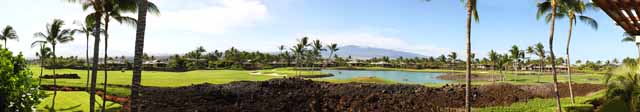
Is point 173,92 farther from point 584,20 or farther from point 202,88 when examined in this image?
point 584,20

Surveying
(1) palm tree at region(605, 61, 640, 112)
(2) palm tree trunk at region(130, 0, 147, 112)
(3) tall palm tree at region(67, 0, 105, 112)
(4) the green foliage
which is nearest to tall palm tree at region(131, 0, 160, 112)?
(2) palm tree trunk at region(130, 0, 147, 112)

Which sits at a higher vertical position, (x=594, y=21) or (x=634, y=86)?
(x=594, y=21)

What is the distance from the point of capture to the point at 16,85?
21.7 ft

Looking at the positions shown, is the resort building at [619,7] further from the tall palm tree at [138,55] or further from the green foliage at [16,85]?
the tall palm tree at [138,55]

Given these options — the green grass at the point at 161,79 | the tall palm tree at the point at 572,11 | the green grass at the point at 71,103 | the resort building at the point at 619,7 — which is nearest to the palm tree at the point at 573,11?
the tall palm tree at the point at 572,11

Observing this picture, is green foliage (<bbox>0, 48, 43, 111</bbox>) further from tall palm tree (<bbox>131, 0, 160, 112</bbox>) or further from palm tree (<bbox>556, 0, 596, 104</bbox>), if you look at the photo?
palm tree (<bbox>556, 0, 596, 104</bbox>)

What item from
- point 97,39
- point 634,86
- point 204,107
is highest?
point 97,39

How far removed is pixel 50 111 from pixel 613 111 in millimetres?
25328

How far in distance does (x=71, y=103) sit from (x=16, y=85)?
2032 cm

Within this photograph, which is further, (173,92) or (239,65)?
(239,65)

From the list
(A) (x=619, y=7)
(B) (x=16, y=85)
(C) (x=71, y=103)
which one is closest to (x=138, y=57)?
(B) (x=16, y=85)

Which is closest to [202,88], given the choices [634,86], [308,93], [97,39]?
[308,93]

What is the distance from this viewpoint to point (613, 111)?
61.2 feet

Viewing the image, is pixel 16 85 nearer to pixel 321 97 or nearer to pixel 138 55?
pixel 138 55
